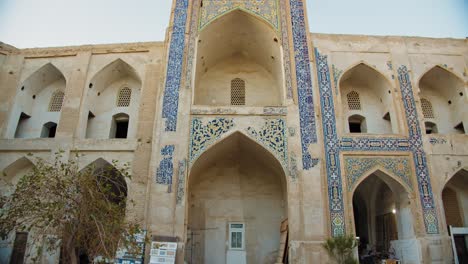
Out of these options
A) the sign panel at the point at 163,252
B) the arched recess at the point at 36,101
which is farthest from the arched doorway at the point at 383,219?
the arched recess at the point at 36,101

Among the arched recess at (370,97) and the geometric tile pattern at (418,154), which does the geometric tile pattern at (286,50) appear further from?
the geometric tile pattern at (418,154)

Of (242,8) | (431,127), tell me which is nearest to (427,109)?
(431,127)

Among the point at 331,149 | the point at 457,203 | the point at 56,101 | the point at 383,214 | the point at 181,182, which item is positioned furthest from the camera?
the point at 56,101

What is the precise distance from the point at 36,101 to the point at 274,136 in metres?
8.89

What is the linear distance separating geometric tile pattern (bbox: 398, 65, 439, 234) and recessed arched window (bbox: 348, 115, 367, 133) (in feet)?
5.30

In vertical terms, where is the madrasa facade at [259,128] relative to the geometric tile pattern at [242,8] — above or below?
below

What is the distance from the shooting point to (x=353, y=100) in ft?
42.9

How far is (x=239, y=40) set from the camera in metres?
13.6

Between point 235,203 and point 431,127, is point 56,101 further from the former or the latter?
point 431,127

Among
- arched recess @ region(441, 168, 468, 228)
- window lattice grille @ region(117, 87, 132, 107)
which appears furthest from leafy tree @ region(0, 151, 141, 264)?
arched recess @ region(441, 168, 468, 228)

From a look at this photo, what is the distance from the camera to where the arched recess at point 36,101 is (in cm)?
1299

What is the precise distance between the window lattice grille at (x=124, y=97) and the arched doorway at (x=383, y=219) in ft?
28.2

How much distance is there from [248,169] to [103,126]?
530 centimetres

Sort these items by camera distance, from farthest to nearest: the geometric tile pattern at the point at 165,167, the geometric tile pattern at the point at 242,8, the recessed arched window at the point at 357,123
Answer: the recessed arched window at the point at 357,123 → the geometric tile pattern at the point at 242,8 → the geometric tile pattern at the point at 165,167
